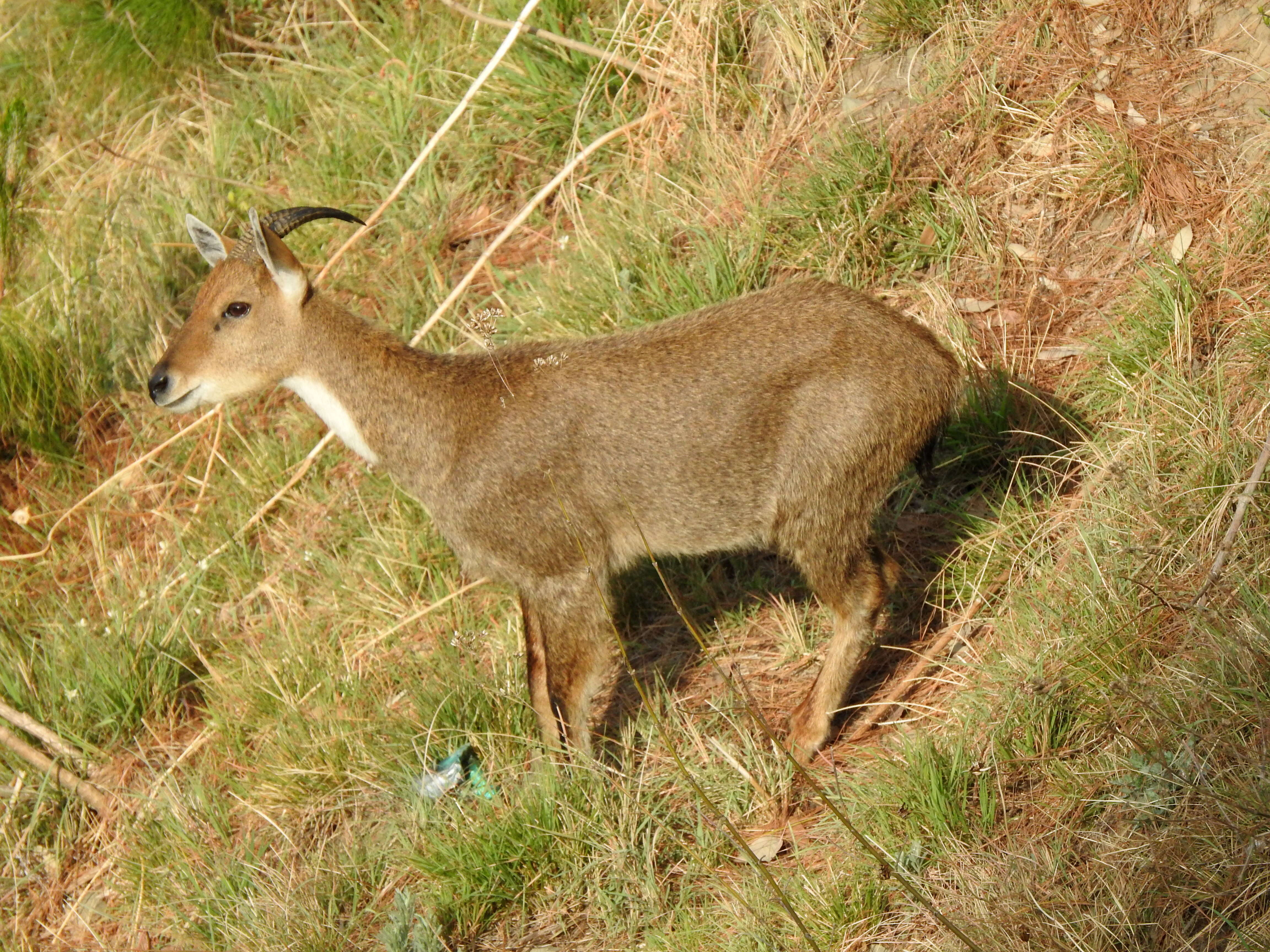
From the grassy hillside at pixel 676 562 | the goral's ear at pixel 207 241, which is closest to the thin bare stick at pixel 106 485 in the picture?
the grassy hillside at pixel 676 562

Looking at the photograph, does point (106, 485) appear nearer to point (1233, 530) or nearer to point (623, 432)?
point (623, 432)

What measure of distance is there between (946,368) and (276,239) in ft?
8.57

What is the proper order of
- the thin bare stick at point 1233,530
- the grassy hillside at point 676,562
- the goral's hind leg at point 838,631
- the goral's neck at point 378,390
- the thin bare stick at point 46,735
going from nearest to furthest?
the thin bare stick at point 1233,530 → the grassy hillside at point 676,562 → the goral's hind leg at point 838,631 → the goral's neck at point 378,390 → the thin bare stick at point 46,735

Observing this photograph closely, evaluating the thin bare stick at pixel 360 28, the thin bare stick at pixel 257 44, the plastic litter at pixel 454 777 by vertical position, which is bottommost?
the plastic litter at pixel 454 777

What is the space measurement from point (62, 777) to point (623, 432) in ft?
10.5

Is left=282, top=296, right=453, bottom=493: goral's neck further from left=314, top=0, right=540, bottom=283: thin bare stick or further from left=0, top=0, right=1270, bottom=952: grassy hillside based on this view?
left=314, top=0, right=540, bottom=283: thin bare stick

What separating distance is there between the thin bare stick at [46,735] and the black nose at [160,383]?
6.24 ft

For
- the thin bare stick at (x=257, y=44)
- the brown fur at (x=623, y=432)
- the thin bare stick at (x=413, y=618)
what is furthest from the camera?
the thin bare stick at (x=257, y=44)

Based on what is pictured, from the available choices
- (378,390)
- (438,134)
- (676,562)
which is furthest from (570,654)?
(438,134)

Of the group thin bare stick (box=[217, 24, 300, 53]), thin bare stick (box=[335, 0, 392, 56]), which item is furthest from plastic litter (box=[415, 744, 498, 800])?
thin bare stick (box=[217, 24, 300, 53])

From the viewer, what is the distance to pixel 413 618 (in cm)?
575

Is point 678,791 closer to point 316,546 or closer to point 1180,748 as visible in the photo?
point 1180,748

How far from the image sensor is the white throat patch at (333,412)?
5113mm

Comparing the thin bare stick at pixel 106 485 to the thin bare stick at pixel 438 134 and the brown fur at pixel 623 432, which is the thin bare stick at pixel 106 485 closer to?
the thin bare stick at pixel 438 134
